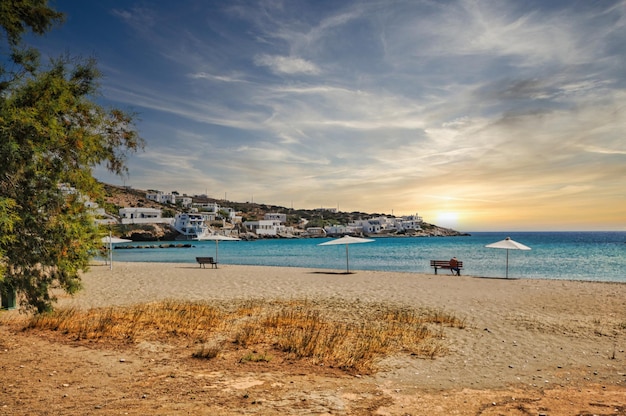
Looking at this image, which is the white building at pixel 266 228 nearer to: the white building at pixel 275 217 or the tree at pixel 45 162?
the white building at pixel 275 217

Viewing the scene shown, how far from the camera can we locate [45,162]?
7816mm

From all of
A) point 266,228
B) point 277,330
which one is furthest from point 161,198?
point 277,330

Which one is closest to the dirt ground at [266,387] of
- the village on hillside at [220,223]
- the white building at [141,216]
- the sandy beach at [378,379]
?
the sandy beach at [378,379]

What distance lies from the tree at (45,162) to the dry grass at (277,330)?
1553 millimetres

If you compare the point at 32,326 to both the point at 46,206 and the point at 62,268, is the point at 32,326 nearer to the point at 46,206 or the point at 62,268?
the point at 62,268

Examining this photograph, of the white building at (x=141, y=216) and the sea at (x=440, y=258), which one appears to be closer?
the sea at (x=440, y=258)

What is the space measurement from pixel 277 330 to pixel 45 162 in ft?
19.8

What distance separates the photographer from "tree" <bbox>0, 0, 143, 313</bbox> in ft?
23.5

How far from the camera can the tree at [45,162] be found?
7.16 metres

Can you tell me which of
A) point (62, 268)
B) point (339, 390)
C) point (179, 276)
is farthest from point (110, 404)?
point (179, 276)

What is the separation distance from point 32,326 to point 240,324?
481cm

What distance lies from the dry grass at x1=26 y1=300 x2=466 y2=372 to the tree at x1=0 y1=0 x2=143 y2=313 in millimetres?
1553

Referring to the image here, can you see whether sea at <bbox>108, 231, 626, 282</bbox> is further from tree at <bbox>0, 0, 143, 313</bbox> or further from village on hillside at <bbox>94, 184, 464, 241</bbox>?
village on hillside at <bbox>94, 184, 464, 241</bbox>

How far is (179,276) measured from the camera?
2405 cm
